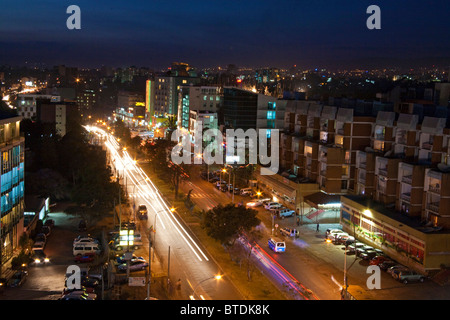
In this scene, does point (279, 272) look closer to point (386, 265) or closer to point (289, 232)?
point (386, 265)

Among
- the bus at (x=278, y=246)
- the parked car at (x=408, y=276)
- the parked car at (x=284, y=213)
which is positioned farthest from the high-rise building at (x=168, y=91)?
the parked car at (x=408, y=276)

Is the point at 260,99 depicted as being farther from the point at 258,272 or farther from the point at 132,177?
the point at 258,272

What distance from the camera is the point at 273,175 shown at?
26.0 metres

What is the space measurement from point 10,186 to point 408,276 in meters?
12.0

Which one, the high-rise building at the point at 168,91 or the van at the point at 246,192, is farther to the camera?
the high-rise building at the point at 168,91

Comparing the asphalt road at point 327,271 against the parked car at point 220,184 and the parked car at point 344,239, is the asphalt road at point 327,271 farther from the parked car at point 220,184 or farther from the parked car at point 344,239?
the parked car at point 220,184

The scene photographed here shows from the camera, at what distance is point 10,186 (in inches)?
631

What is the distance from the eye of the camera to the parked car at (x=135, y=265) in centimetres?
1473

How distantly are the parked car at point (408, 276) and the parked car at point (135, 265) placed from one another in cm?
718

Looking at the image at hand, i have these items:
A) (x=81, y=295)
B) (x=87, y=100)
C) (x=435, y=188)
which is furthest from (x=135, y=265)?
(x=87, y=100)

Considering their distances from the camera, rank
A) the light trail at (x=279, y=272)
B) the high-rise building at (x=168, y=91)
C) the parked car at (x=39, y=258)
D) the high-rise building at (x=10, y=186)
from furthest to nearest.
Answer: the high-rise building at (x=168, y=91), the parked car at (x=39, y=258), the high-rise building at (x=10, y=186), the light trail at (x=279, y=272)

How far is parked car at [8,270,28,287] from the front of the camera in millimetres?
13469

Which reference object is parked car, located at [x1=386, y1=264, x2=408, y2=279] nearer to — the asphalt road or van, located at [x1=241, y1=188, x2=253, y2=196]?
the asphalt road

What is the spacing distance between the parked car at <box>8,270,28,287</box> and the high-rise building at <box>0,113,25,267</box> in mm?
901
